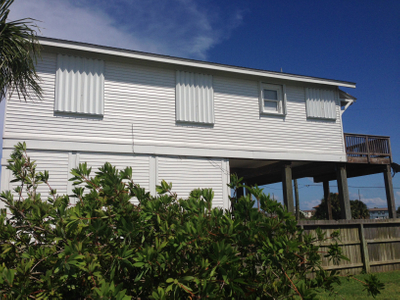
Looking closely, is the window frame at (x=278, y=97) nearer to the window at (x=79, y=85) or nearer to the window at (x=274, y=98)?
the window at (x=274, y=98)

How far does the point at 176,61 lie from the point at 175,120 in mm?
2165

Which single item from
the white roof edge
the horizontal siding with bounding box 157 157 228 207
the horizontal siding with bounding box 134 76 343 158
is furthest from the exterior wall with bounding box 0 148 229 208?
the white roof edge

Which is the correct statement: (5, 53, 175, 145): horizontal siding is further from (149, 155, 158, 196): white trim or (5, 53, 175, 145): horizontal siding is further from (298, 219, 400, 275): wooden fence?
(298, 219, 400, 275): wooden fence

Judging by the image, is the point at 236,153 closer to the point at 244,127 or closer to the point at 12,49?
the point at 244,127

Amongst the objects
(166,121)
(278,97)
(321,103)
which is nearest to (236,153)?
(166,121)

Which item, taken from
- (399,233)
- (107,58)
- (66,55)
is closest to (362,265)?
(399,233)

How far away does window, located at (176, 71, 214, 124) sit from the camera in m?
12.9

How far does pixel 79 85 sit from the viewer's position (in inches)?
453

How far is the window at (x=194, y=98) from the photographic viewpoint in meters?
12.9

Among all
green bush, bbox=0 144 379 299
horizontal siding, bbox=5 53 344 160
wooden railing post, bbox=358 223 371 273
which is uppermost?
horizontal siding, bbox=5 53 344 160

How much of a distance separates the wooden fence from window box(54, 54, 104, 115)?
25.3ft

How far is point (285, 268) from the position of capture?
9.78ft

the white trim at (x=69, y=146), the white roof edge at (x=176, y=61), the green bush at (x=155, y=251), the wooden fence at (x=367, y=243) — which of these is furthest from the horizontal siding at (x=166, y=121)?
the green bush at (x=155, y=251)

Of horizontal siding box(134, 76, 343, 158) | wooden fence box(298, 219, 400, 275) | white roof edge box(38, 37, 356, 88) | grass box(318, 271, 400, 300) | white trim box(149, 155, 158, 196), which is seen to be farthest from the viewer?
horizontal siding box(134, 76, 343, 158)
